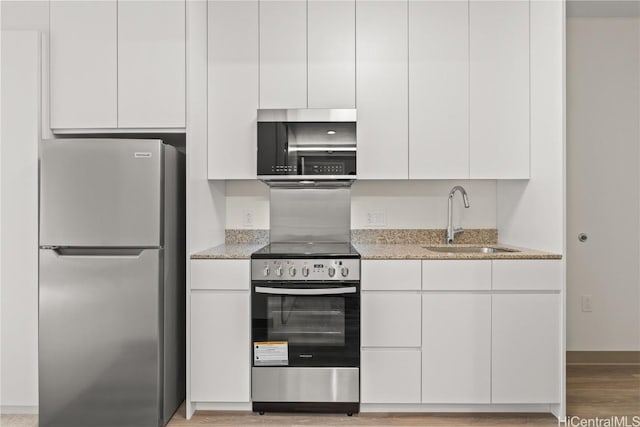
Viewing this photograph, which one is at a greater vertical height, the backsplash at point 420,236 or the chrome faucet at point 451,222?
the chrome faucet at point 451,222

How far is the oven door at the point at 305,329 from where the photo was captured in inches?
101

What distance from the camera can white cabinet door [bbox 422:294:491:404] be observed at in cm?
258

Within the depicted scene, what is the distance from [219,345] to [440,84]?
200cm

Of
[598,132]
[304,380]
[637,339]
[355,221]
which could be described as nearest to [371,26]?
[355,221]

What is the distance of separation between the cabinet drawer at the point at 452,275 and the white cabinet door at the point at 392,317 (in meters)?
0.12

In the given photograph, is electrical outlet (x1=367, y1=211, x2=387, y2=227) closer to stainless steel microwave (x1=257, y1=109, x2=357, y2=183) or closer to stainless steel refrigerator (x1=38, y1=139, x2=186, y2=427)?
stainless steel microwave (x1=257, y1=109, x2=357, y2=183)

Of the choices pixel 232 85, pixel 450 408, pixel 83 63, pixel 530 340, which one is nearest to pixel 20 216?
pixel 83 63

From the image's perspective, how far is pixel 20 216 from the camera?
8.45ft

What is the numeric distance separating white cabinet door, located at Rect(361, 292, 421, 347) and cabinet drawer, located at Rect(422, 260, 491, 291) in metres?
0.12

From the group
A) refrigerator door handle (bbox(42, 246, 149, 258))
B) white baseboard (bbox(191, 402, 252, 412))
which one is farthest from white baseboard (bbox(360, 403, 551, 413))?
refrigerator door handle (bbox(42, 246, 149, 258))

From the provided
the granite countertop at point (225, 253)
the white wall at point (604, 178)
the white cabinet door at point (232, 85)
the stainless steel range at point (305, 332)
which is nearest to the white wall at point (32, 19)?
the white cabinet door at point (232, 85)

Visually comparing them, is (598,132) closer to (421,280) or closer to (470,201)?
(470,201)

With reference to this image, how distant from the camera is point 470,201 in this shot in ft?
10.9

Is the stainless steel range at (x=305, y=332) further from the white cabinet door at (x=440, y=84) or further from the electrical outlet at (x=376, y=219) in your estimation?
the white cabinet door at (x=440, y=84)
